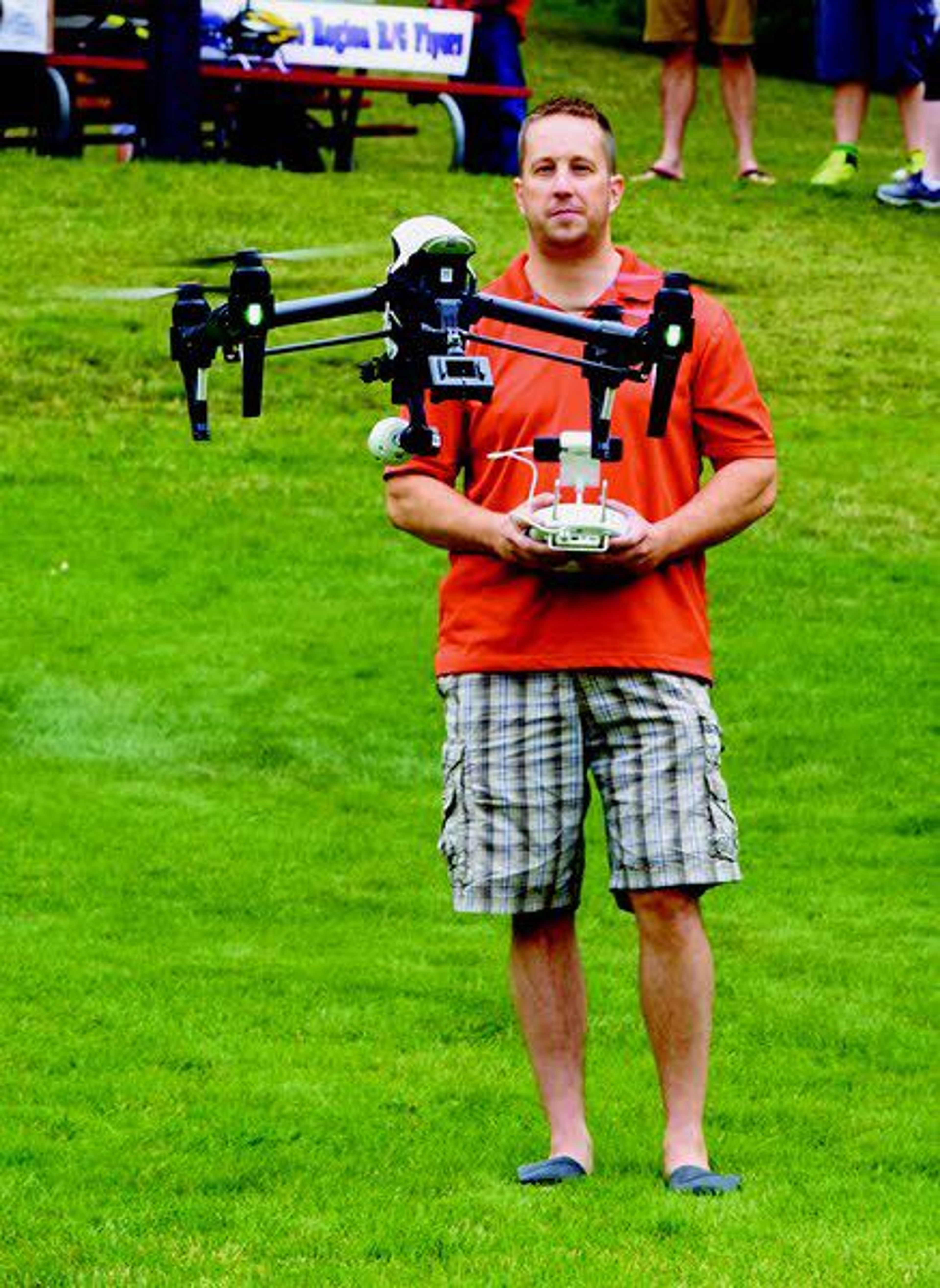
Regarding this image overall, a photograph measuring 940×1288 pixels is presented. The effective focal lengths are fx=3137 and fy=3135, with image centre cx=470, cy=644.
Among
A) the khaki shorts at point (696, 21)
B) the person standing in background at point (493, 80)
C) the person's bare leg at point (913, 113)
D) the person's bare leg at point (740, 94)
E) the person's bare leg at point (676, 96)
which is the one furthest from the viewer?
the person standing in background at point (493, 80)

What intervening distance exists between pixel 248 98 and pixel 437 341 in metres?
14.3

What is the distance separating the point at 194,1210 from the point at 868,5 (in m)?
12.1

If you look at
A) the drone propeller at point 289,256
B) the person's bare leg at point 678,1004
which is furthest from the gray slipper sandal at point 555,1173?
the drone propeller at point 289,256

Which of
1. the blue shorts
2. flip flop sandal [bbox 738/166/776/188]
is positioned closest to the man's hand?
the blue shorts

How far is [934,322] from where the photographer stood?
15289mm

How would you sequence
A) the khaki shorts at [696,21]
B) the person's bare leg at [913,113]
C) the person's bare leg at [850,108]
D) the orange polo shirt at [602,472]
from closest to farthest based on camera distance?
the orange polo shirt at [602,472] → the person's bare leg at [913,113] → the person's bare leg at [850,108] → the khaki shorts at [696,21]

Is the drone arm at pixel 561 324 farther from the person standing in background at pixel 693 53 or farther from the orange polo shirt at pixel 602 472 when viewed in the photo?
the person standing in background at pixel 693 53

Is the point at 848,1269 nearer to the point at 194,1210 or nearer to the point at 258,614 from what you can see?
the point at 194,1210

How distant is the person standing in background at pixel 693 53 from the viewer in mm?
16875

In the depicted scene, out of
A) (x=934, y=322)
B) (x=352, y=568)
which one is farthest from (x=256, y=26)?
(x=352, y=568)

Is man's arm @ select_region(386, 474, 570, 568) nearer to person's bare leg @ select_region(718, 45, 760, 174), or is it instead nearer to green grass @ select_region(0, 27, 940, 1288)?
green grass @ select_region(0, 27, 940, 1288)

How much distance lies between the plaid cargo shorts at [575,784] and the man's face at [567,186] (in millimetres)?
801

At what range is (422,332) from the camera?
16.4 feet

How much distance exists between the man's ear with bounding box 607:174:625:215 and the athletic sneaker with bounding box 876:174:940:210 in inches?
465
